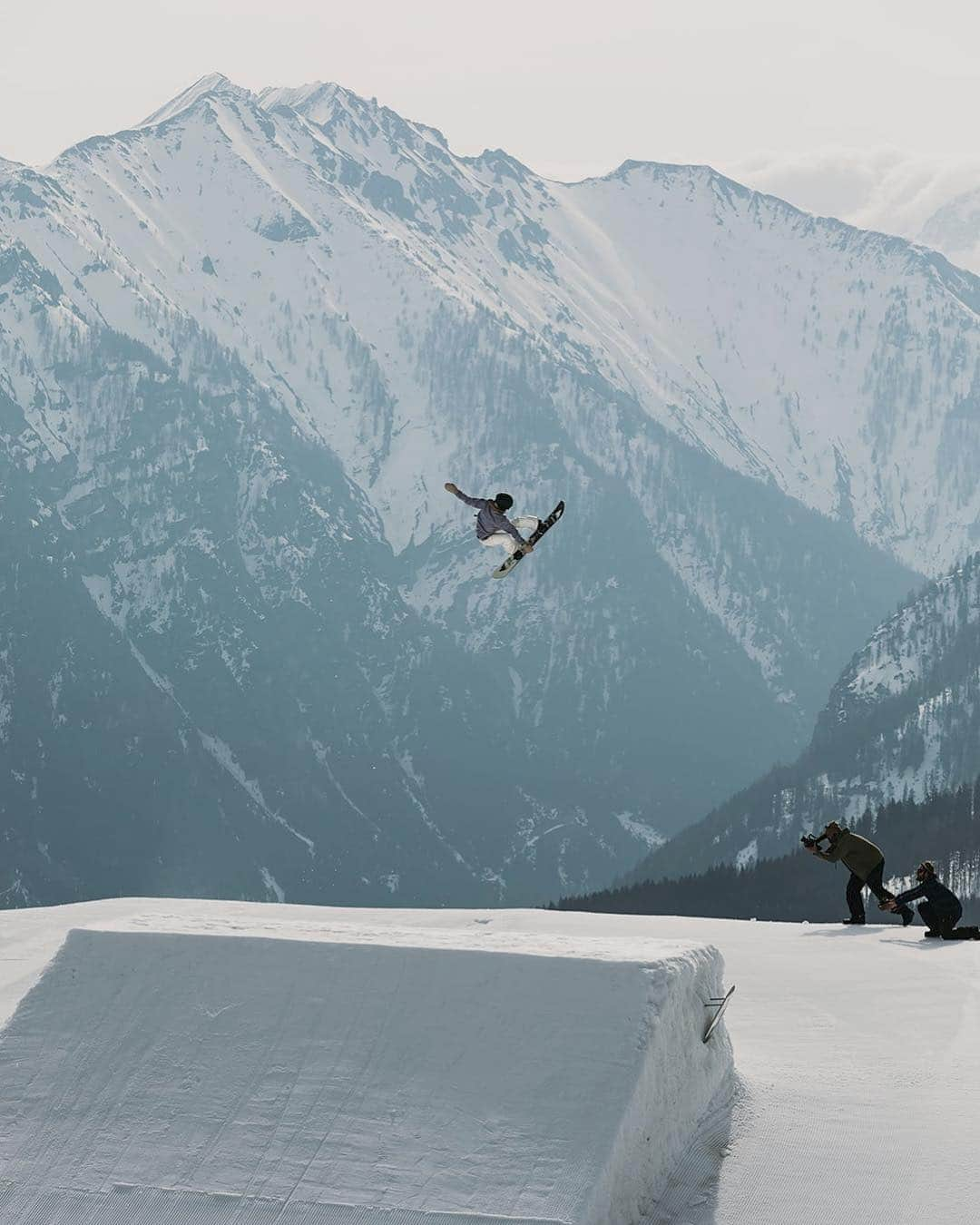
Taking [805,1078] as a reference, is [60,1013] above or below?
above

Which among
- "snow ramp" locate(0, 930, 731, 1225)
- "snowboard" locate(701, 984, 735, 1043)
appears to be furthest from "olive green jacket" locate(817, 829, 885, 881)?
"snow ramp" locate(0, 930, 731, 1225)

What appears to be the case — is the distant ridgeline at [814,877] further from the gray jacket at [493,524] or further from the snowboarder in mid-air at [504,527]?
the gray jacket at [493,524]

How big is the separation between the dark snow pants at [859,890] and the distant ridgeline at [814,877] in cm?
13838

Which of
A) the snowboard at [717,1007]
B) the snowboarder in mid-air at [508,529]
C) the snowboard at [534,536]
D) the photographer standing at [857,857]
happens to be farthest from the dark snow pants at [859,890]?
the snowboard at [717,1007]

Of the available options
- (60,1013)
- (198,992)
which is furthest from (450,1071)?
(60,1013)

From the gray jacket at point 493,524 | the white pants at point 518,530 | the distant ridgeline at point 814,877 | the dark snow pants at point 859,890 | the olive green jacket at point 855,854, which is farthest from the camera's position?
the distant ridgeline at point 814,877

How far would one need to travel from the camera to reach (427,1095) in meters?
15.3

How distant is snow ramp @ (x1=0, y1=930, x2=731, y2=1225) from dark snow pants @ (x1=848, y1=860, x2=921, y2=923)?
36.0 feet

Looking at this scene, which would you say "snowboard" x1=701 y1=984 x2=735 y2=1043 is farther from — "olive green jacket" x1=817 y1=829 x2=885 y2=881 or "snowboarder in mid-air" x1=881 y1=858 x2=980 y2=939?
"olive green jacket" x1=817 y1=829 x2=885 y2=881

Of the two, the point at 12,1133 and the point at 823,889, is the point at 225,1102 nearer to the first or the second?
the point at 12,1133

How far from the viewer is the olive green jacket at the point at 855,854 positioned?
89.7 feet

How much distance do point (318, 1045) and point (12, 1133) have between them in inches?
109

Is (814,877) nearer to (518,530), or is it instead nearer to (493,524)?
(518,530)

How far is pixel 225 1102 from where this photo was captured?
15.6 m
